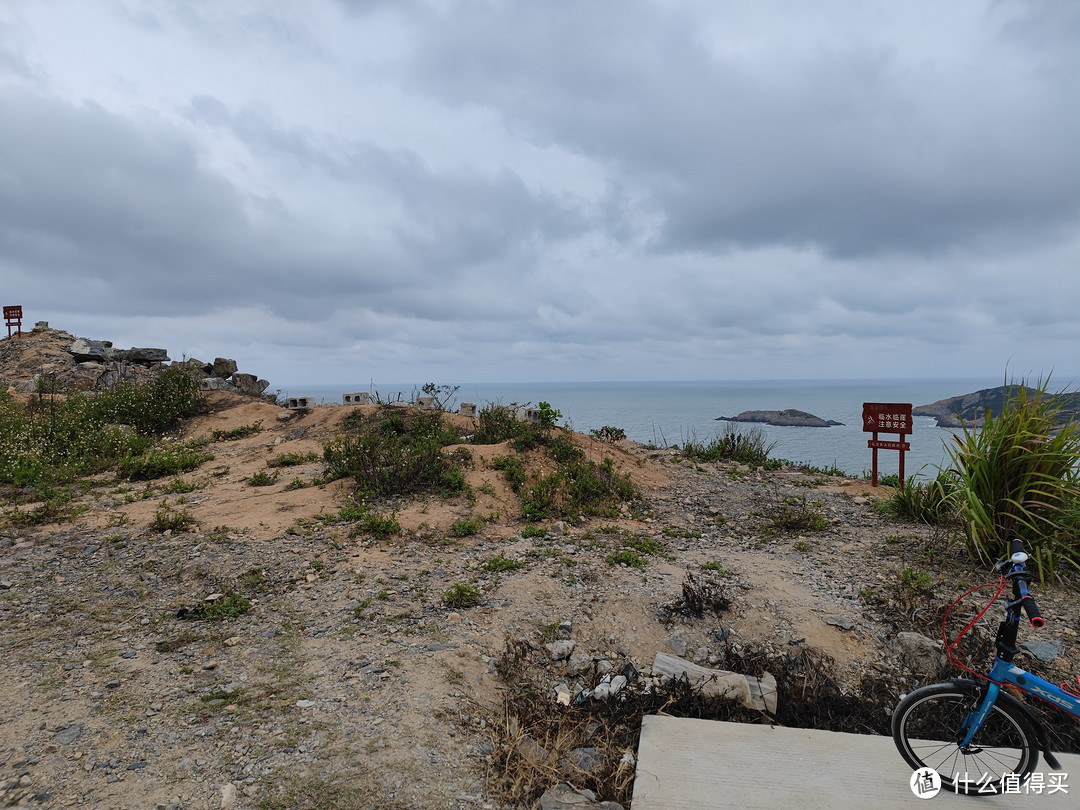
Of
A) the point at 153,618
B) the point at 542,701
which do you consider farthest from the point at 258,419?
the point at 542,701

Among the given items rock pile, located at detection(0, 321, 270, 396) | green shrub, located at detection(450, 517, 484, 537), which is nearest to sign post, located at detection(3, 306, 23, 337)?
rock pile, located at detection(0, 321, 270, 396)

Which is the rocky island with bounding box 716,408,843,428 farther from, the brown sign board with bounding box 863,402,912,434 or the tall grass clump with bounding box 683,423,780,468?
the brown sign board with bounding box 863,402,912,434

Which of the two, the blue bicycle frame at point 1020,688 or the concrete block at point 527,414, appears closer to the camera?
the blue bicycle frame at point 1020,688

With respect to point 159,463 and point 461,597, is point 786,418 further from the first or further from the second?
point 159,463

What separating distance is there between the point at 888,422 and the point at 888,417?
80 mm

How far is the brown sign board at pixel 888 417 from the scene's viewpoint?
903 cm

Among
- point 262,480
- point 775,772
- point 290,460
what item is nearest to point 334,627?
point 775,772

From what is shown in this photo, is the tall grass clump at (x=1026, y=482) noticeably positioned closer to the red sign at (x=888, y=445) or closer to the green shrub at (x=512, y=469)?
the red sign at (x=888, y=445)

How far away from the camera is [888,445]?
9227 millimetres

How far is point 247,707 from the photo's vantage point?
3730 mm

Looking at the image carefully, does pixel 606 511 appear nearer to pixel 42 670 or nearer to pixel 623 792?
pixel 623 792

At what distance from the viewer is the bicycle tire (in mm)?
2926

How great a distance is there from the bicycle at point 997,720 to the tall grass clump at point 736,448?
336 inches

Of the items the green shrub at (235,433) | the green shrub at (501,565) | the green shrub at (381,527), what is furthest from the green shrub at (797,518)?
the green shrub at (235,433)
